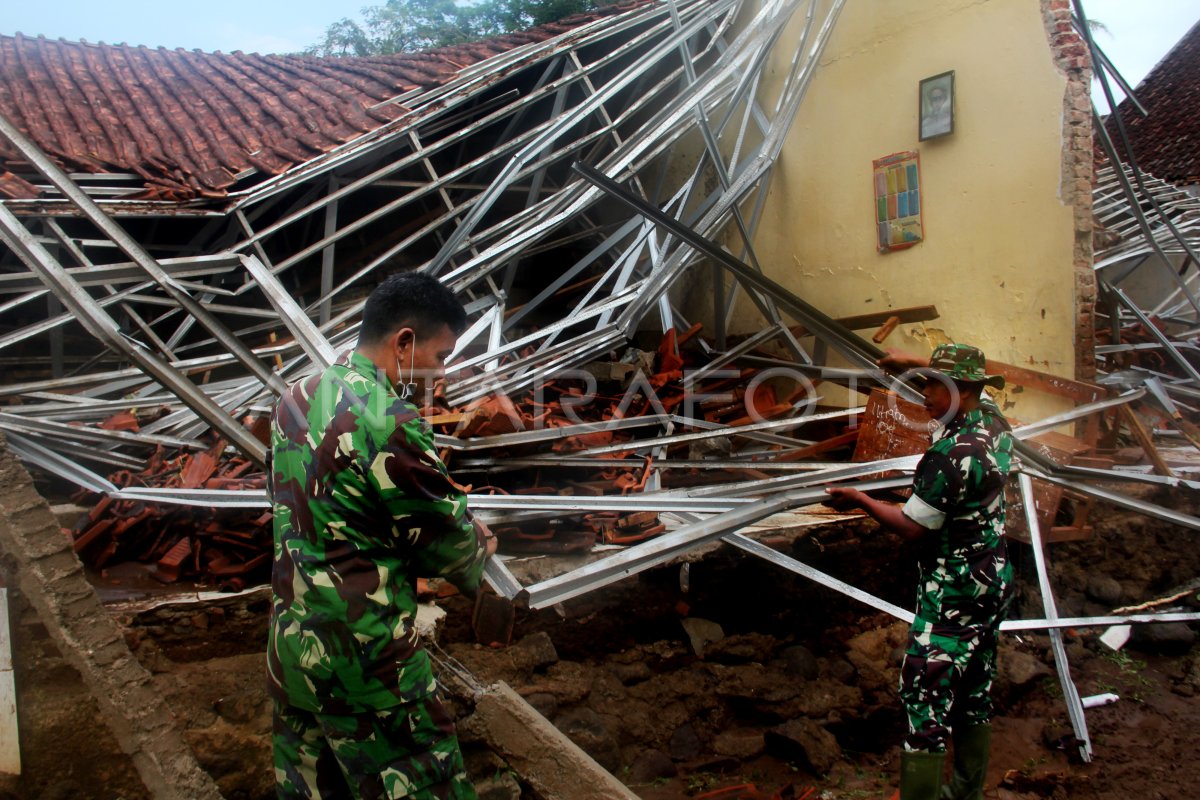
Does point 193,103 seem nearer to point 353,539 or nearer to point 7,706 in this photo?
point 7,706

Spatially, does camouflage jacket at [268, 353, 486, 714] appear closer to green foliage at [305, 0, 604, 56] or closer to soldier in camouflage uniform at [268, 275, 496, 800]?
soldier in camouflage uniform at [268, 275, 496, 800]

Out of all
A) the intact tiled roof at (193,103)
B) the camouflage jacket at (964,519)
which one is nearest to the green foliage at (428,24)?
the intact tiled roof at (193,103)

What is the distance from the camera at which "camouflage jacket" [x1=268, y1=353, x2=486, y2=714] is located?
176cm

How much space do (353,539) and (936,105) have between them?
238 inches

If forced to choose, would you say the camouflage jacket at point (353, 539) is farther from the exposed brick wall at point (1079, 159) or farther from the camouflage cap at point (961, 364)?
the exposed brick wall at point (1079, 159)

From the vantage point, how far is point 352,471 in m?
1.75

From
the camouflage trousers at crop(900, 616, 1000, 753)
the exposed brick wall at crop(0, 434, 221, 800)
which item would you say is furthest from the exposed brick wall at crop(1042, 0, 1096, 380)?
the exposed brick wall at crop(0, 434, 221, 800)

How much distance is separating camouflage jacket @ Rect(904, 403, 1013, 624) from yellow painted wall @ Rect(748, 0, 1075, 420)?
3269mm

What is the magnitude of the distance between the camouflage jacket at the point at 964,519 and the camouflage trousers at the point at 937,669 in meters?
0.05

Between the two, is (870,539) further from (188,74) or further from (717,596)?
(188,74)

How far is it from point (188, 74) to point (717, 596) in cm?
759

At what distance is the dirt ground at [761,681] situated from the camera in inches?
134

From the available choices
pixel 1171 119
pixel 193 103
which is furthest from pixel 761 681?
pixel 1171 119

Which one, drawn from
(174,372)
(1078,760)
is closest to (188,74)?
(174,372)
